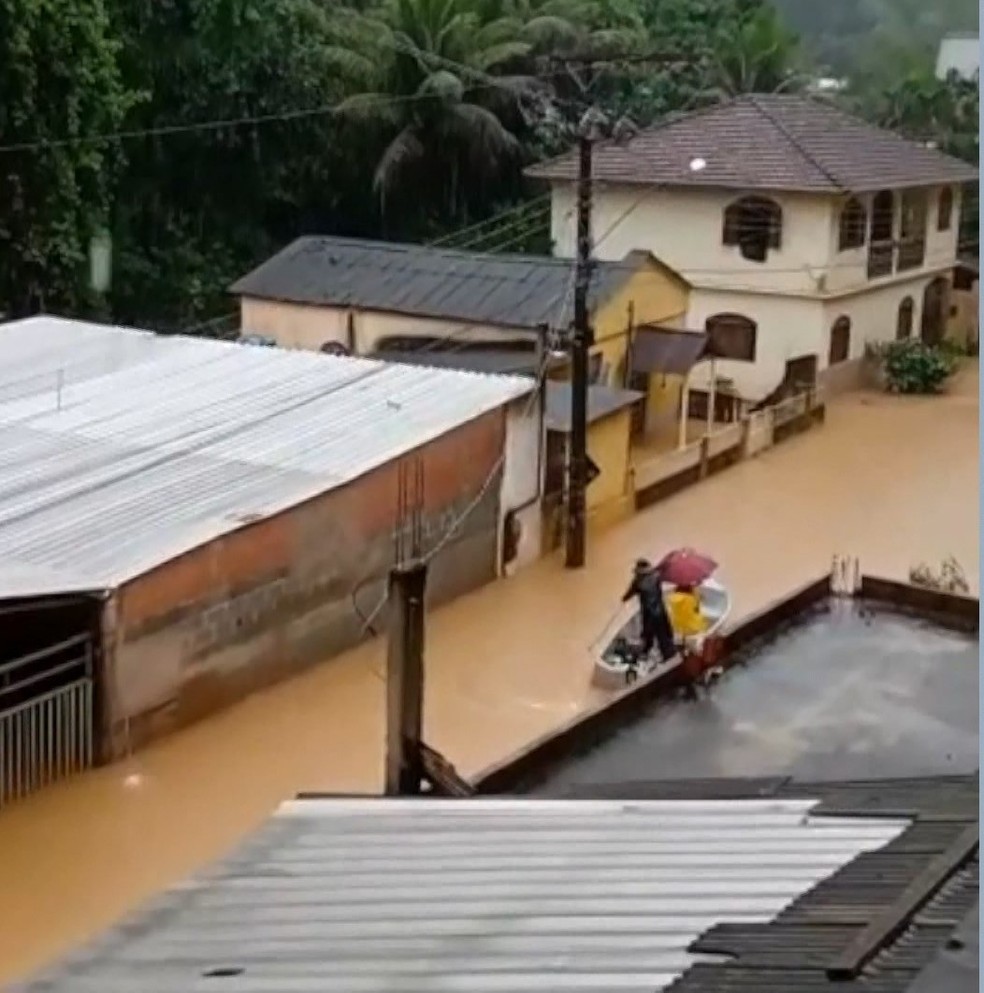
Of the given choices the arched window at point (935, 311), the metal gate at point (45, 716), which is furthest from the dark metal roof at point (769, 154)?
the metal gate at point (45, 716)

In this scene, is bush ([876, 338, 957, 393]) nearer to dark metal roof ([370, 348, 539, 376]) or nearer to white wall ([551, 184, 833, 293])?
white wall ([551, 184, 833, 293])

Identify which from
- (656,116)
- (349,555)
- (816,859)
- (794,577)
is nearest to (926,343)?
(656,116)

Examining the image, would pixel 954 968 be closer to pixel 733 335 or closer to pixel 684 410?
pixel 684 410

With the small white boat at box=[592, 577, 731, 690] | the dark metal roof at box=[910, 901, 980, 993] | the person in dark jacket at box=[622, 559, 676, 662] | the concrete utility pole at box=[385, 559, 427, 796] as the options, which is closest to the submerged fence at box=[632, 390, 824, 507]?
the small white boat at box=[592, 577, 731, 690]

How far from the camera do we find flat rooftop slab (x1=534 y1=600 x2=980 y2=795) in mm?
7578

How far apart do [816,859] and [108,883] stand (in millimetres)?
5846

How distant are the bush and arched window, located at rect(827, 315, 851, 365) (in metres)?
0.57

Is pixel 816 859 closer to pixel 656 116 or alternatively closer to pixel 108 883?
pixel 108 883

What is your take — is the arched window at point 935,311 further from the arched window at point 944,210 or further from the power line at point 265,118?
the power line at point 265,118

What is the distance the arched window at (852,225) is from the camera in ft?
73.7

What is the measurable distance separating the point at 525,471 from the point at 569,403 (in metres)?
1.31

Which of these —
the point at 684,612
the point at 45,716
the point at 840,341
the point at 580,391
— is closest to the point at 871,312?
the point at 840,341

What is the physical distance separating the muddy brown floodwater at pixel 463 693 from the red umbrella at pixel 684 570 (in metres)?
1.01

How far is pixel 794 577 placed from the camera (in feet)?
49.8
